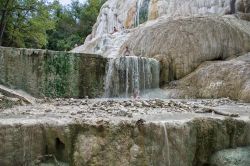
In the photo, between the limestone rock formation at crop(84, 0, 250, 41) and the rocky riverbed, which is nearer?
the rocky riverbed

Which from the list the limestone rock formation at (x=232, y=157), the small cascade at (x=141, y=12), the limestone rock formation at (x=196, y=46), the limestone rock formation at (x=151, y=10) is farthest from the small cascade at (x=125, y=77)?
the small cascade at (x=141, y=12)

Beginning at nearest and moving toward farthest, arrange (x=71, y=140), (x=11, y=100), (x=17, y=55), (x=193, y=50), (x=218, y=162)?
(x=71, y=140)
(x=218, y=162)
(x=11, y=100)
(x=17, y=55)
(x=193, y=50)

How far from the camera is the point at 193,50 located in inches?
619

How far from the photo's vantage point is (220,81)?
1347cm

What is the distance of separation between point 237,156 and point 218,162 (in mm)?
313

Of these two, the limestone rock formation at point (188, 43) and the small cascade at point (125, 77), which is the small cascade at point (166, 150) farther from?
the limestone rock formation at point (188, 43)

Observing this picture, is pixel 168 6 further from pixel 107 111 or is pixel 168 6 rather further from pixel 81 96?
pixel 107 111

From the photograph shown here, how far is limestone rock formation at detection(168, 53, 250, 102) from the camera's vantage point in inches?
500

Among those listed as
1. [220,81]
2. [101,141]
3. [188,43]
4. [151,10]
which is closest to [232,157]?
[101,141]

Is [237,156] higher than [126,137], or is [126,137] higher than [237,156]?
[126,137]

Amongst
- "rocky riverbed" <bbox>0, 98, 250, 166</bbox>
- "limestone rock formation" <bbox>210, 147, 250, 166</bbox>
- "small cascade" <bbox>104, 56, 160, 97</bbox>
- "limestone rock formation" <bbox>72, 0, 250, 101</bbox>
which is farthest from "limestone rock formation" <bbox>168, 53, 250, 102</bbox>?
"rocky riverbed" <bbox>0, 98, 250, 166</bbox>

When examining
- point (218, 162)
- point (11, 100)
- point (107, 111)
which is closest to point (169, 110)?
point (107, 111)

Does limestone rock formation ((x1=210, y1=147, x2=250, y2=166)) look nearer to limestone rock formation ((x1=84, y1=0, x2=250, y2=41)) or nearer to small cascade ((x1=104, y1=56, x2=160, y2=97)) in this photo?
small cascade ((x1=104, y1=56, x2=160, y2=97))

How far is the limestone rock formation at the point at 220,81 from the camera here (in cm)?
1270
